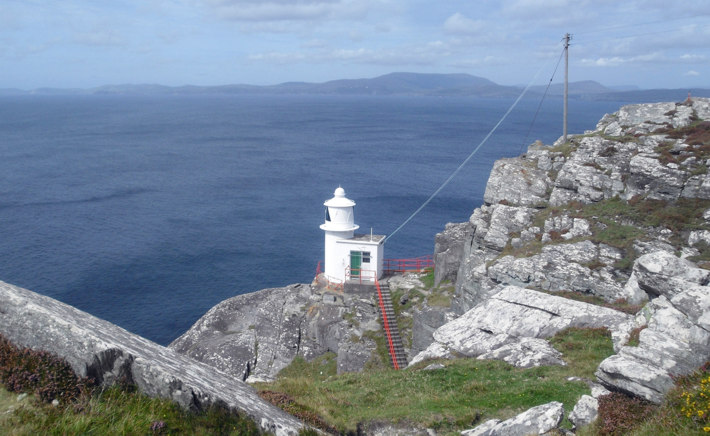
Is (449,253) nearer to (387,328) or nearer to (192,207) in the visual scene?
(387,328)

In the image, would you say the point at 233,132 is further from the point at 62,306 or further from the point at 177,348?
the point at 62,306

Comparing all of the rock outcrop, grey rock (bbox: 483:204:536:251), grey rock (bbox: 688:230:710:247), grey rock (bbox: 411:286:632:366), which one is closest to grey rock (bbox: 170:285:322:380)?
the rock outcrop

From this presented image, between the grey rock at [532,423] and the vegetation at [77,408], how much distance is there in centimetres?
446

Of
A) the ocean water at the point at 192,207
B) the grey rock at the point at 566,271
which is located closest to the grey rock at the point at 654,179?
the grey rock at the point at 566,271

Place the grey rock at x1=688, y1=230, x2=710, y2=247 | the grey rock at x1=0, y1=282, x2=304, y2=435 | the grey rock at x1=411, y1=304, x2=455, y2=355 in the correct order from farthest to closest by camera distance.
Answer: the grey rock at x1=411, y1=304, x2=455, y2=355, the grey rock at x1=688, y1=230, x2=710, y2=247, the grey rock at x1=0, y1=282, x2=304, y2=435

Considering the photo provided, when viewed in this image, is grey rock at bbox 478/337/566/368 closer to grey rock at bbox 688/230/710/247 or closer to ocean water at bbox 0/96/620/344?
grey rock at bbox 688/230/710/247

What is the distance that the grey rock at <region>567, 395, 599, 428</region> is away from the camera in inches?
392

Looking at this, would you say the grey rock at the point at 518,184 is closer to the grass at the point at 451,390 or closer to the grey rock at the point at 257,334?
the grey rock at the point at 257,334

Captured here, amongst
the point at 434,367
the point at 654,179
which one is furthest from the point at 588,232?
the point at 434,367

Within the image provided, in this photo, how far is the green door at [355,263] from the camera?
117 ft

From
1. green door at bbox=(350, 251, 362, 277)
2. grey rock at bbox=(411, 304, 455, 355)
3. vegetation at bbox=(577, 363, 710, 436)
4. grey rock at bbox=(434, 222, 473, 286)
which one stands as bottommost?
grey rock at bbox=(411, 304, 455, 355)

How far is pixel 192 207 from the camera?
72625 mm

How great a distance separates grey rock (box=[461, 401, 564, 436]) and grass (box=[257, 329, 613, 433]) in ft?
5.23

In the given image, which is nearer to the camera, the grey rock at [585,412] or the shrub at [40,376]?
the shrub at [40,376]
